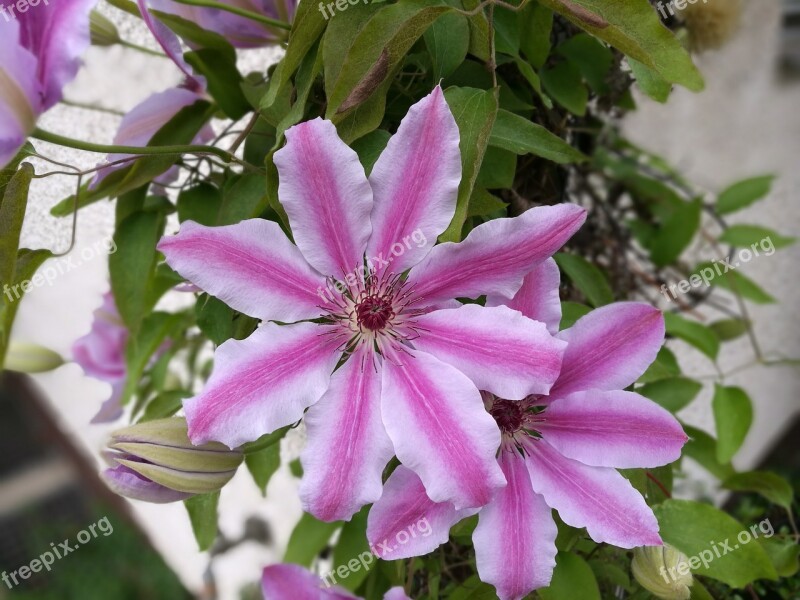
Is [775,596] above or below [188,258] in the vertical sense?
below

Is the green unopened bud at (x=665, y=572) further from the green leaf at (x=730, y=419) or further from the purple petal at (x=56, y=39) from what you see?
the purple petal at (x=56, y=39)

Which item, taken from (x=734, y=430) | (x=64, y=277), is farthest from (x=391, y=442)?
(x=64, y=277)

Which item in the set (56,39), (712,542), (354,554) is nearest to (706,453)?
(712,542)

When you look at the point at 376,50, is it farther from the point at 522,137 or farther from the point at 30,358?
the point at 30,358

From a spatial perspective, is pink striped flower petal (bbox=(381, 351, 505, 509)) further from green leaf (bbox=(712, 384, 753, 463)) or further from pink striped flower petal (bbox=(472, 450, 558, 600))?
green leaf (bbox=(712, 384, 753, 463))

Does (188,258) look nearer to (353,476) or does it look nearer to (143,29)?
(353,476)

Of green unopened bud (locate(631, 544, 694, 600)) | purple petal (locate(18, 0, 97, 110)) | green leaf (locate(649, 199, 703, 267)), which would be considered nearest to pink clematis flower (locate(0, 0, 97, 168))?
purple petal (locate(18, 0, 97, 110))
